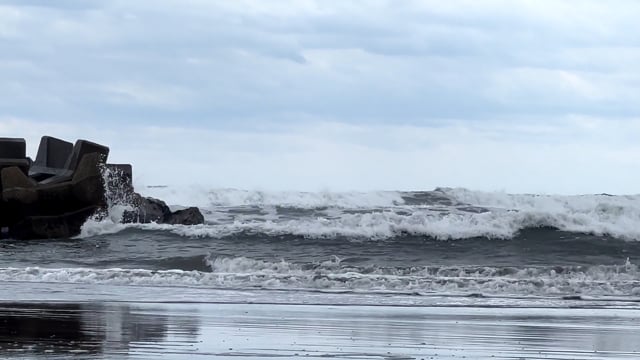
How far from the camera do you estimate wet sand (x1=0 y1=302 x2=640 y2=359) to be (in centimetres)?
675

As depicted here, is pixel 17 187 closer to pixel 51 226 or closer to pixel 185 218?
pixel 51 226

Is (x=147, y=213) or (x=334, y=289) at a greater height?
(x=147, y=213)

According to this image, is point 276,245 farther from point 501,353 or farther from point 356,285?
point 501,353

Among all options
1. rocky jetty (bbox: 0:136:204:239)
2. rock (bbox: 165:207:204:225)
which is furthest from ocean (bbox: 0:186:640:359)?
rock (bbox: 165:207:204:225)

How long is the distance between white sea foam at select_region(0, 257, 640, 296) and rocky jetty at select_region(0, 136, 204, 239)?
4.70 m

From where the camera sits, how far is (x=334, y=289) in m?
13.5

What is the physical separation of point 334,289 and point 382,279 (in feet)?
2.75

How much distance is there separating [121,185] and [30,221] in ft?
6.10

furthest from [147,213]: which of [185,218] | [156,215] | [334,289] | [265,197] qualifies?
[265,197]

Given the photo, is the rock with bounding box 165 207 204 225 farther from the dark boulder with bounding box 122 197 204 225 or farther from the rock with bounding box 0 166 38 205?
the rock with bounding box 0 166 38 205

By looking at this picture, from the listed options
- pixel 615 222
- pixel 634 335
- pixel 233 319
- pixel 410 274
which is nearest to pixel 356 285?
pixel 410 274

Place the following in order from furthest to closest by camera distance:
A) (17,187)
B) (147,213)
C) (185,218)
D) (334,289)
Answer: (185,218), (147,213), (17,187), (334,289)

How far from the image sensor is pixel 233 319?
897 cm

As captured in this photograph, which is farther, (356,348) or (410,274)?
(410,274)
